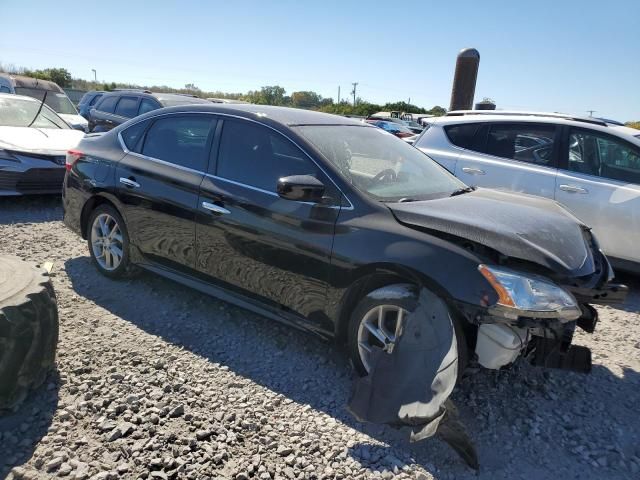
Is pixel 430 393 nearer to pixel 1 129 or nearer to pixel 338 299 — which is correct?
pixel 338 299

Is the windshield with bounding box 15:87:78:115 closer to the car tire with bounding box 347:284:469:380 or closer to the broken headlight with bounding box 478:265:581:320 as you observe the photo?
the car tire with bounding box 347:284:469:380

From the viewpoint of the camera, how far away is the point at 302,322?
3242 mm

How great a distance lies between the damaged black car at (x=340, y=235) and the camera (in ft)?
8.61

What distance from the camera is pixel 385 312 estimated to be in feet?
9.53

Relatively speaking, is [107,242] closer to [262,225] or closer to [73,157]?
[73,157]

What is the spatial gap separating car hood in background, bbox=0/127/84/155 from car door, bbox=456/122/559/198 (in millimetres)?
5477

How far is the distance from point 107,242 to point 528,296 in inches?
143

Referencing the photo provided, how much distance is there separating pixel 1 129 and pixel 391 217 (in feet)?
21.8

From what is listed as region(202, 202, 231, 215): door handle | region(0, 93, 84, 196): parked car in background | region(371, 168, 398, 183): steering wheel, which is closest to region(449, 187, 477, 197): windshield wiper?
region(371, 168, 398, 183): steering wheel

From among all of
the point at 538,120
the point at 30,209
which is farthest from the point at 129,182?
the point at 538,120

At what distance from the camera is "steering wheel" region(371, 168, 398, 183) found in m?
3.38

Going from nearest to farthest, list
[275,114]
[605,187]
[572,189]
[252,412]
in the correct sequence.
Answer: [252,412]
[275,114]
[605,187]
[572,189]

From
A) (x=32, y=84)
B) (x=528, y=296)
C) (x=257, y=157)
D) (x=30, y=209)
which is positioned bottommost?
(x=30, y=209)

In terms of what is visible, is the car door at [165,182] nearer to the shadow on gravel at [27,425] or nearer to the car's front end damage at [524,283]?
the shadow on gravel at [27,425]
